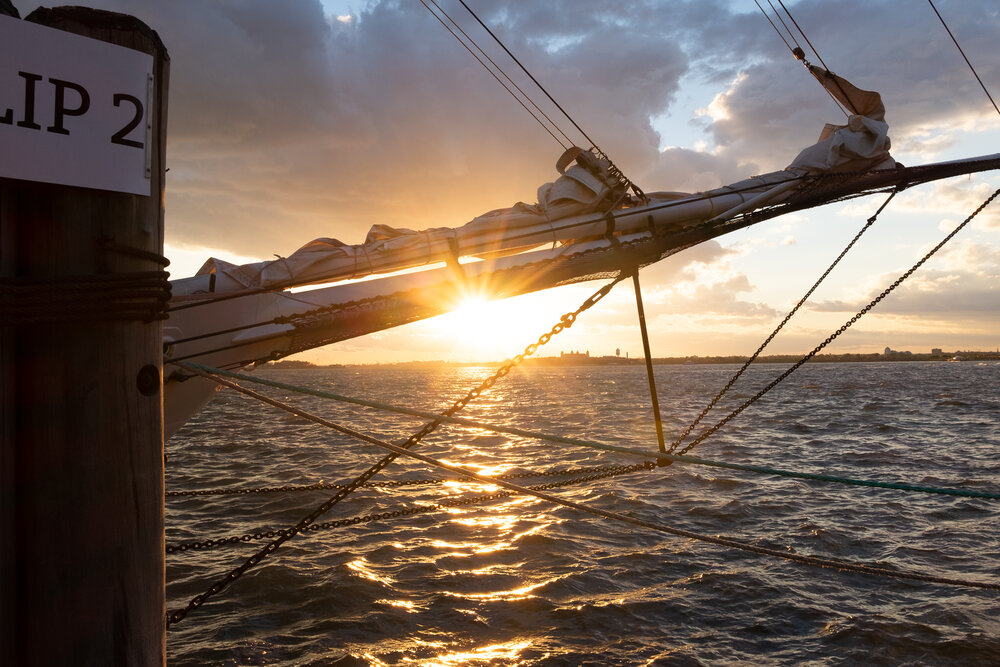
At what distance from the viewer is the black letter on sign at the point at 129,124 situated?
71.7 inches

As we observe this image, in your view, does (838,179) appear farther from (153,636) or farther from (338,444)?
(338,444)

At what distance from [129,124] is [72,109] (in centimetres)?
14

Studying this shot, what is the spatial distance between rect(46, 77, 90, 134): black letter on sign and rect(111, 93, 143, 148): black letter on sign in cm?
9

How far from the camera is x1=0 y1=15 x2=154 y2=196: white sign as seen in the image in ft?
5.45

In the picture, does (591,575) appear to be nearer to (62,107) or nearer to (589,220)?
(589,220)

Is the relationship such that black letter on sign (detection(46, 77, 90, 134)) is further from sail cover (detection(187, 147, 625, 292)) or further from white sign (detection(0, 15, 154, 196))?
sail cover (detection(187, 147, 625, 292))

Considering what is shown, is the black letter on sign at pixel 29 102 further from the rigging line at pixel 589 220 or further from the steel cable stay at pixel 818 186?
the steel cable stay at pixel 818 186

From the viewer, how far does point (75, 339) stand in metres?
1.78

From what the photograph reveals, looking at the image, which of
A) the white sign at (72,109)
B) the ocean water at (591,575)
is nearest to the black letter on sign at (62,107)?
the white sign at (72,109)

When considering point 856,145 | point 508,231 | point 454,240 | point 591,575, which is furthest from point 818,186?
point 591,575

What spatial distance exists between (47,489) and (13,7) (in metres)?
1.33

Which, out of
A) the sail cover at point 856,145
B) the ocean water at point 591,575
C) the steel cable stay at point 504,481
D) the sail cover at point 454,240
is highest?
the sail cover at point 856,145

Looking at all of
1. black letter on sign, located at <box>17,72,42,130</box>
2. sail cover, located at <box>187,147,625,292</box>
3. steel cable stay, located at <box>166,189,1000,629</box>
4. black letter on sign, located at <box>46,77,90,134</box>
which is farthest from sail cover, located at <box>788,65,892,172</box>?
black letter on sign, located at <box>17,72,42,130</box>

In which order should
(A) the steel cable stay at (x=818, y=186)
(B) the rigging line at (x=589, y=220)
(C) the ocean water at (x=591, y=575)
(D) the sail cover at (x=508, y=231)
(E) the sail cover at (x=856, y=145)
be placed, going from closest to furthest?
1. (B) the rigging line at (x=589, y=220)
2. (D) the sail cover at (x=508, y=231)
3. (A) the steel cable stay at (x=818, y=186)
4. (C) the ocean water at (x=591, y=575)
5. (E) the sail cover at (x=856, y=145)
